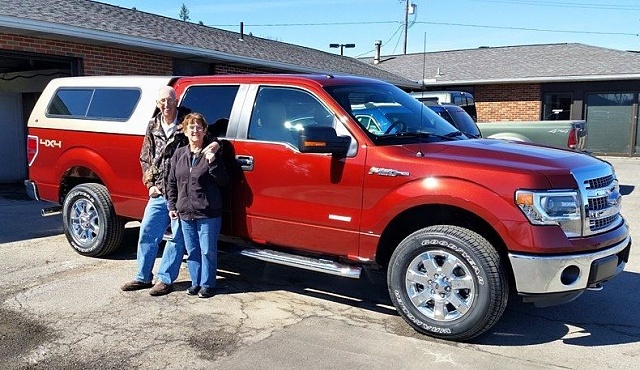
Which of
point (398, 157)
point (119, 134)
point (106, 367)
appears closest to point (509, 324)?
point (398, 157)

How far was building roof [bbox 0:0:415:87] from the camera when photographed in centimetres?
920

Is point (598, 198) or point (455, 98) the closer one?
point (598, 198)

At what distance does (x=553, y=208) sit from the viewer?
3871mm

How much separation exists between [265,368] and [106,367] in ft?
3.41

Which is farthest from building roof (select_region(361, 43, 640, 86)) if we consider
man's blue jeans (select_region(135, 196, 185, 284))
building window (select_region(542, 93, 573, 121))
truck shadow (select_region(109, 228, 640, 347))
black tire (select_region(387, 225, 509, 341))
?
black tire (select_region(387, 225, 509, 341))

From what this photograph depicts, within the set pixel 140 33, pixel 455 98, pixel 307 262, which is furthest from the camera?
pixel 455 98

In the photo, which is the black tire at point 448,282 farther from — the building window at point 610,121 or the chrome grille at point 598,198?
the building window at point 610,121

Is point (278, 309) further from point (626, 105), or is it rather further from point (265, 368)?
point (626, 105)

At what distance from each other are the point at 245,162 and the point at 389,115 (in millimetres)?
1354

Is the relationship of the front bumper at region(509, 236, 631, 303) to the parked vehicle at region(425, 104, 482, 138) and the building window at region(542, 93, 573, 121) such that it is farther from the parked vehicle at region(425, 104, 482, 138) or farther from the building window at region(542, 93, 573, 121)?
the building window at region(542, 93, 573, 121)

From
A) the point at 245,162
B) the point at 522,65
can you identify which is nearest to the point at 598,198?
the point at 245,162

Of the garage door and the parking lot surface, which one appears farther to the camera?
the garage door

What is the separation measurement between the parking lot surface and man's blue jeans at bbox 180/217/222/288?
0.22 metres

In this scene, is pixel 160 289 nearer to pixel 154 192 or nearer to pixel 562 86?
pixel 154 192
